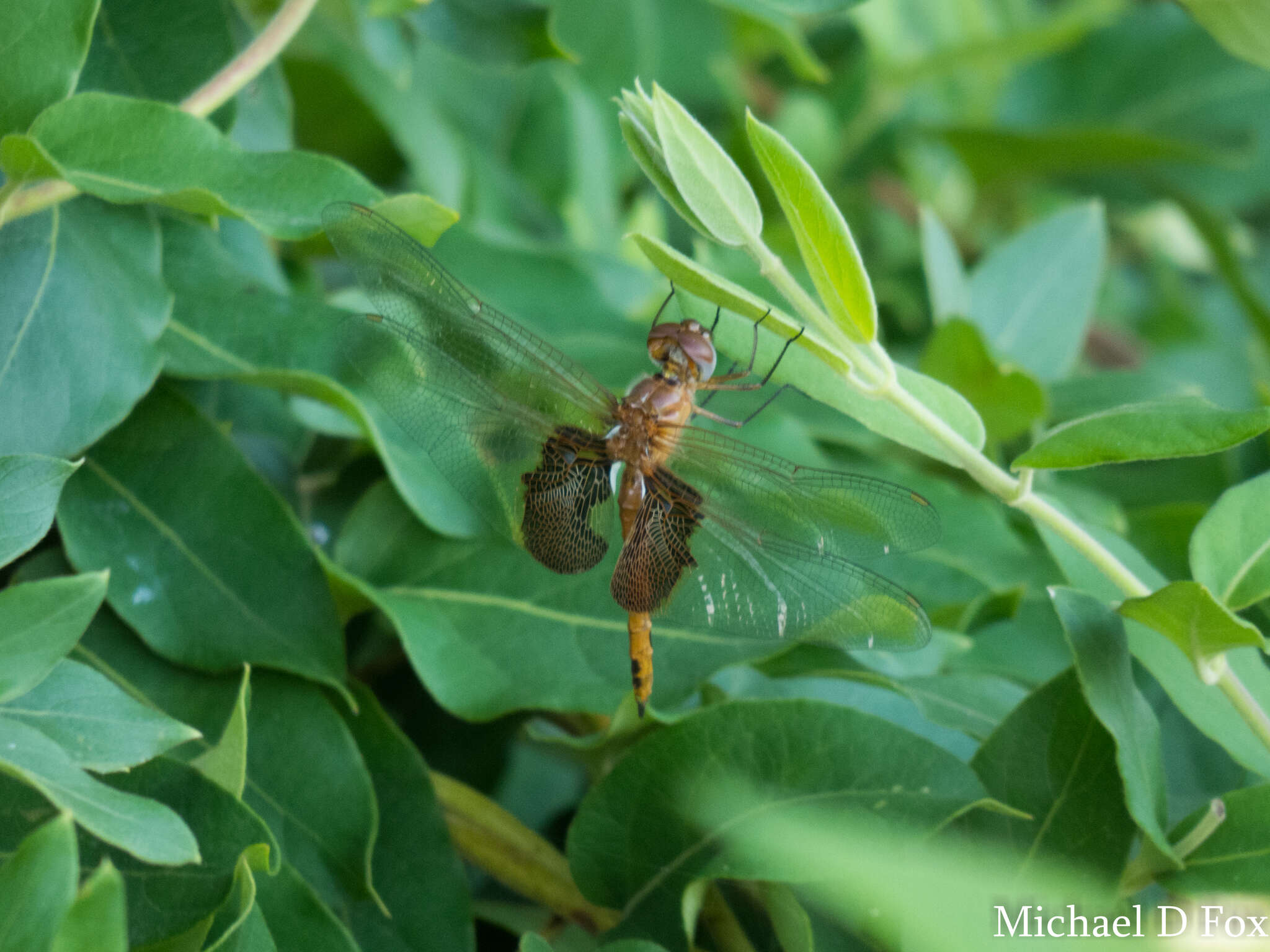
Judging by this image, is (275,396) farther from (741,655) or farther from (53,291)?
(741,655)

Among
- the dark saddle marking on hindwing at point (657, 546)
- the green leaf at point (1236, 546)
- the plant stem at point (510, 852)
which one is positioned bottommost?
the plant stem at point (510, 852)

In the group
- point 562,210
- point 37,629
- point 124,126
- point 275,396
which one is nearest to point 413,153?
point 562,210

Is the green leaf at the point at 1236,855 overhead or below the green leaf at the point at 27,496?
below

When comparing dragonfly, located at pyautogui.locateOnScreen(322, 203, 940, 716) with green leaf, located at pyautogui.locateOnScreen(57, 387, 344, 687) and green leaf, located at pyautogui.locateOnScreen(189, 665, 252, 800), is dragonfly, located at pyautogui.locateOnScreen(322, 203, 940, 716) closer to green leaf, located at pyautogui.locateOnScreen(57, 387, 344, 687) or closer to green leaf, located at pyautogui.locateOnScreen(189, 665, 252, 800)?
green leaf, located at pyautogui.locateOnScreen(57, 387, 344, 687)

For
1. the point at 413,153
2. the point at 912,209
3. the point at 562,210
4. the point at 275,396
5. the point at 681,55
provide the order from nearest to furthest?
the point at 275,396, the point at 413,153, the point at 562,210, the point at 681,55, the point at 912,209

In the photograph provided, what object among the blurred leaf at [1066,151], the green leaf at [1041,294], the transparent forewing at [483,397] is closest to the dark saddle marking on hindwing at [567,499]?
the transparent forewing at [483,397]

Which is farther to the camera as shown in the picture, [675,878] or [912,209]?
[912,209]

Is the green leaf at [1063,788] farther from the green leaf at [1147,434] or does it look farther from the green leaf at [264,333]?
the green leaf at [264,333]
